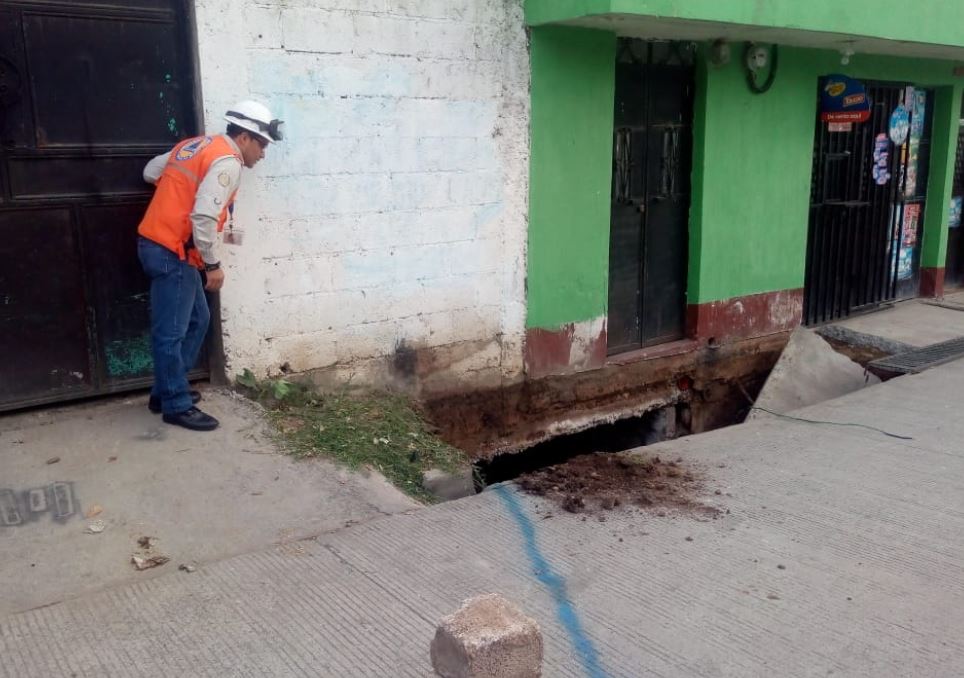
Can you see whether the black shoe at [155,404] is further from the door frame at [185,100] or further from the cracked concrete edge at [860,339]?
the cracked concrete edge at [860,339]

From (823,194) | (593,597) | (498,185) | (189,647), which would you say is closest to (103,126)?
(498,185)

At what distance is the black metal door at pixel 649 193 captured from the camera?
23.2 feet

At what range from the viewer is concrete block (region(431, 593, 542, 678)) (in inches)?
80.6

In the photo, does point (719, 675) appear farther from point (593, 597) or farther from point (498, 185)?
point (498, 185)

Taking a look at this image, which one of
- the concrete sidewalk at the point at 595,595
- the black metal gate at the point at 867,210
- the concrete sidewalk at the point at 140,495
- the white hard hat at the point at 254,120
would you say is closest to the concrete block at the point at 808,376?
the black metal gate at the point at 867,210

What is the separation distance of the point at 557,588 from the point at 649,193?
441 cm

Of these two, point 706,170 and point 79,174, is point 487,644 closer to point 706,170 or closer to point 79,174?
point 79,174

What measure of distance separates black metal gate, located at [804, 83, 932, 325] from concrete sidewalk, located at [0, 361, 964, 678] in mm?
4559

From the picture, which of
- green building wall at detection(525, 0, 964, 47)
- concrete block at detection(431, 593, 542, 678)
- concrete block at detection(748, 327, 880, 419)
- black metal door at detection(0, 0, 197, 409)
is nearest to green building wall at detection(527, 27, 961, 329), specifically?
green building wall at detection(525, 0, 964, 47)

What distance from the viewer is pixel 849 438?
5.71 metres

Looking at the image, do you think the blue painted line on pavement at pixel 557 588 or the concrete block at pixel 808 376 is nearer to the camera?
the blue painted line on pavement at pixel 557 588

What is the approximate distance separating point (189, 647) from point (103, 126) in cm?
294

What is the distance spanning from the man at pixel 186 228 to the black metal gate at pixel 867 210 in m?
Result: 6.11

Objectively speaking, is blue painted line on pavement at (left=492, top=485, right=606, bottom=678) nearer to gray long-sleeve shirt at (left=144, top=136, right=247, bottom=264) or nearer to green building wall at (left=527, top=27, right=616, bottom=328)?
gray long-sleeve shirt at (left=144, top=136, right=247, bottom=264)
